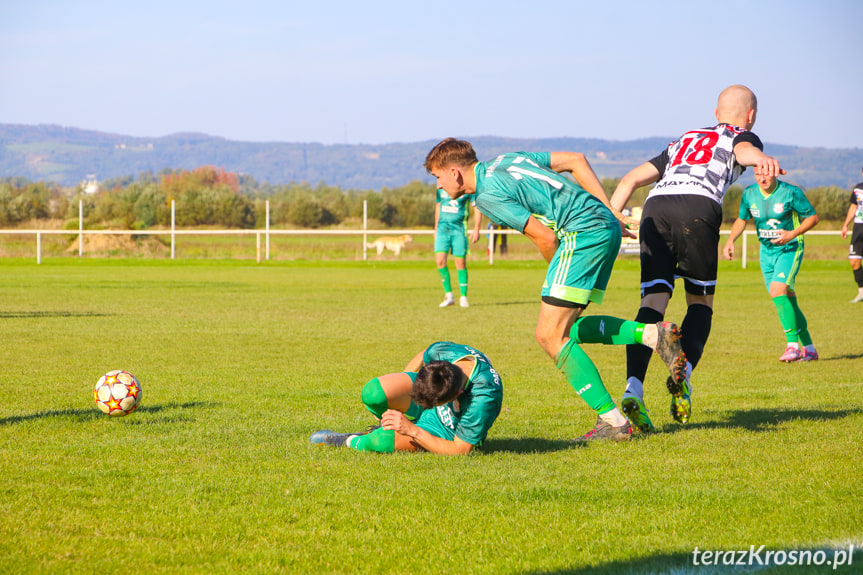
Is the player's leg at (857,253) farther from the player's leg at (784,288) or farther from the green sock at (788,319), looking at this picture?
the green sock at (788,319)

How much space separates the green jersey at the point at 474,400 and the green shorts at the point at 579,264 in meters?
0.60

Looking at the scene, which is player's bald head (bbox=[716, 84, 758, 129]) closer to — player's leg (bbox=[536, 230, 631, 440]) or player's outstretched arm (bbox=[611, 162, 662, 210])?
player's outstretched arm (bbox=[611, 162, 662, 210])

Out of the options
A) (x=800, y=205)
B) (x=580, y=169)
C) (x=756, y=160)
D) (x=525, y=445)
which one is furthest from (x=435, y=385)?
(x=800, y=205)

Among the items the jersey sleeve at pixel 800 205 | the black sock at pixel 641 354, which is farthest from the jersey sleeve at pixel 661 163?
the jersey sleeve at pixel 800 205

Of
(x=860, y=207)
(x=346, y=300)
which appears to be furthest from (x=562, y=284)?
(x=860, y=207)

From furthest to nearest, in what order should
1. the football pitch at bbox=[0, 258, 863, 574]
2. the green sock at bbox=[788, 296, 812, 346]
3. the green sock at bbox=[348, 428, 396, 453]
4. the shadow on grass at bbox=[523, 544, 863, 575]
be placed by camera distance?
the green sock at bbox=[788, 296, 812, 346], the green sock at bbox=[348, 428, 396, 453], the football pitch at bbox=[0, 258, 863, 574], the shadow on grass at bbox=[523, 544, 863, 575]

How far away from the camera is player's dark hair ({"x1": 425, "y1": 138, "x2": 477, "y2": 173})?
5.02 meters

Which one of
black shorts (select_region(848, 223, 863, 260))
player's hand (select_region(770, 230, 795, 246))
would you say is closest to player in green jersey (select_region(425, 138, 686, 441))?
player's hand (select_region(770, 230, 795, 246))

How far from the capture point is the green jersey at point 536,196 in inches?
196

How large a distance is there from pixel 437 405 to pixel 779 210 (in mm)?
6445

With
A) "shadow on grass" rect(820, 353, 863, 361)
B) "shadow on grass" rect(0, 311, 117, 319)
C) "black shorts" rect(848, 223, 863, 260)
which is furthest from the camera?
"black shorts" rect(848, 223, 863, 260)

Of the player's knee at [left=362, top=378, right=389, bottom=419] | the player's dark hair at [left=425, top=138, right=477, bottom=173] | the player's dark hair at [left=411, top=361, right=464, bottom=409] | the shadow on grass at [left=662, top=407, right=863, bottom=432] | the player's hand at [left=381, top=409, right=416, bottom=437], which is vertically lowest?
the shadow on grass at [left=662, top=407, right=863, bottom=432]

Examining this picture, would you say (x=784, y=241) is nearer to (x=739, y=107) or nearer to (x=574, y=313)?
(x=739, y=107)

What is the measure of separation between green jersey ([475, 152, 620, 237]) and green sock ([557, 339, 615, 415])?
688mm
